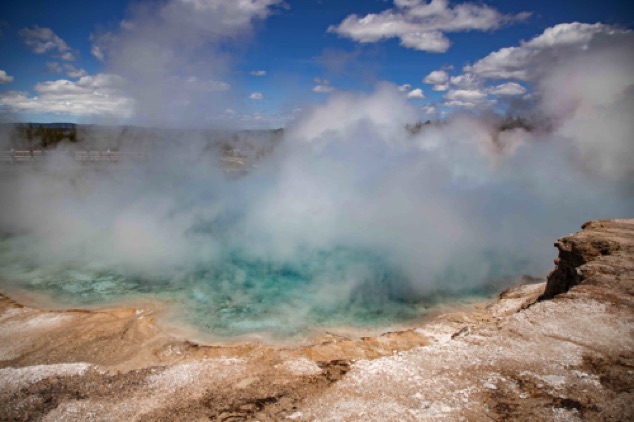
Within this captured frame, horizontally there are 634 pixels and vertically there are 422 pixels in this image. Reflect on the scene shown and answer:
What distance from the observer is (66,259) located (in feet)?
25.4

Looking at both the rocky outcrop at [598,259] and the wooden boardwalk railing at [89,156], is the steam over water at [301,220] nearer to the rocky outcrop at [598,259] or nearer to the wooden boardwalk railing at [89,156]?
the wooden boardwalk railing at [89,156]

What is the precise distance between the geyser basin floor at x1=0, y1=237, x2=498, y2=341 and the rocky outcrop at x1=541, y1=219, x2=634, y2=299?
1.39m

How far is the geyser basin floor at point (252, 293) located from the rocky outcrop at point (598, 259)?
139 centimetres

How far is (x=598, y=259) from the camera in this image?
17.0 ft

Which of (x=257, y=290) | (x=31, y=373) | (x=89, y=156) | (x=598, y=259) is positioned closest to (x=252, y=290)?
(x=257, y=290)

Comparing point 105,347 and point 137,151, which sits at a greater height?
point 137,151

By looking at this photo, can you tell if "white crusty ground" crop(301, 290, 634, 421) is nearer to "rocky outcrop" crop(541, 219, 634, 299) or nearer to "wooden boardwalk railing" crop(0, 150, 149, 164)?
"rocky outcrop" crop(541, 219, 634, 299)

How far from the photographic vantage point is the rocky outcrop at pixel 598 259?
4.69 metres

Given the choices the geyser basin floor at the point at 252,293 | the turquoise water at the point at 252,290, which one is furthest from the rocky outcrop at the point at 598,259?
the turquoise water at the point at 252,290

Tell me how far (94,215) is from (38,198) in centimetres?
236

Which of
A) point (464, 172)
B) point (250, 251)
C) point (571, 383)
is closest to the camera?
point (571, 383)

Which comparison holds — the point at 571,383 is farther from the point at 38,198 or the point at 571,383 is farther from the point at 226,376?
the point at 38,198

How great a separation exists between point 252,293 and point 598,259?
5.24m

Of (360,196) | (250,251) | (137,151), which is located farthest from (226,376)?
(137,151)
